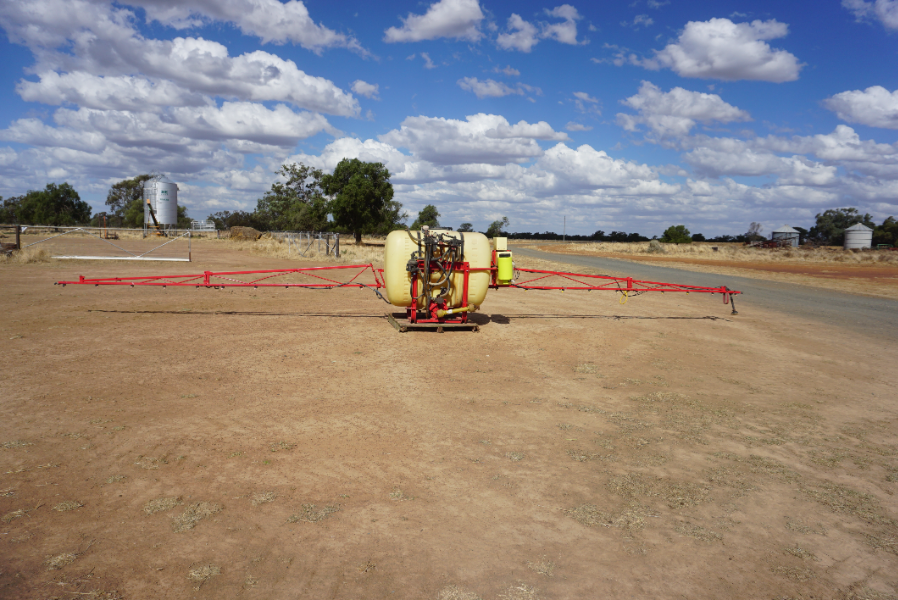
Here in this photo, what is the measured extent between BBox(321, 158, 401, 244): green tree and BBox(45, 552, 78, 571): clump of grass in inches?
2165

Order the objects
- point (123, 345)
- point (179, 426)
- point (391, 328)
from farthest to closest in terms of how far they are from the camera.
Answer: point (391, 328)
point (123, 345)
point (179, 426)

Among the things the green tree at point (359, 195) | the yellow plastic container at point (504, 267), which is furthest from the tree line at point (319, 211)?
the yellow plastic container at point (504, 267)

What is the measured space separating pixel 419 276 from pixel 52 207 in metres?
94.3

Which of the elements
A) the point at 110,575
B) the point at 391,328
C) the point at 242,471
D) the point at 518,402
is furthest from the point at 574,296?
the point at 110,575

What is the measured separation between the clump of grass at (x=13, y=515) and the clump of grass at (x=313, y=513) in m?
2.05

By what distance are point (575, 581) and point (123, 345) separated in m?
8.93

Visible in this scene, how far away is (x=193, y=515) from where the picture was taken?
4.21 m

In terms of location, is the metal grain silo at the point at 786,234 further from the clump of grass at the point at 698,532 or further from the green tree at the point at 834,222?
Answer: the clump of grass at the point at 698,532

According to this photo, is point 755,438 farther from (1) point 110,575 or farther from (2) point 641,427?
(1) point 110,575

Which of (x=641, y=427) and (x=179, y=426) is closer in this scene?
(x=179, y=426)

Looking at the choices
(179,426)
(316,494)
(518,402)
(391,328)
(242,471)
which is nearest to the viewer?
(316,494)

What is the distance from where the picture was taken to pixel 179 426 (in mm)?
5973

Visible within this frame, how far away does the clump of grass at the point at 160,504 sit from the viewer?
4.27 meters

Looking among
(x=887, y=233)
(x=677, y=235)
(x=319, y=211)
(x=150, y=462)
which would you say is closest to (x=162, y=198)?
(x=319, y=211)
